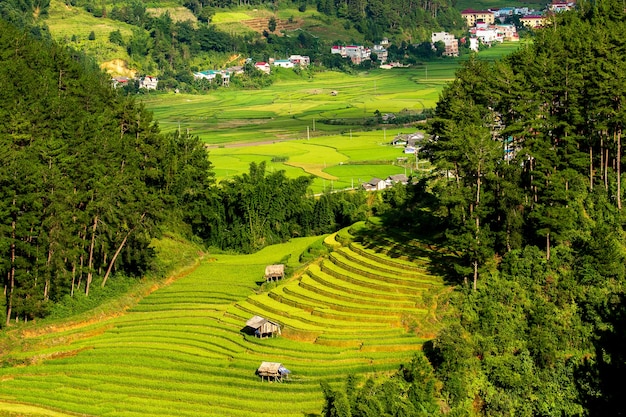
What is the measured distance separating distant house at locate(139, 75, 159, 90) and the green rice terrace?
90.5 metres

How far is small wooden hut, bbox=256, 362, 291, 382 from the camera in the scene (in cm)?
3203

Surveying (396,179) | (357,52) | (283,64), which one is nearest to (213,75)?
(283,64)

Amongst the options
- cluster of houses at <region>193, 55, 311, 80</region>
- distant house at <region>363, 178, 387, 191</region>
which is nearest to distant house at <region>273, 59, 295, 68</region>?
cluster of houses at <region>193, 55, 311, 80</region>

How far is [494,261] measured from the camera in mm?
35312

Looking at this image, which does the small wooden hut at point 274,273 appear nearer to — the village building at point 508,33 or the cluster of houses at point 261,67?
the cluster of houses at point 261,67

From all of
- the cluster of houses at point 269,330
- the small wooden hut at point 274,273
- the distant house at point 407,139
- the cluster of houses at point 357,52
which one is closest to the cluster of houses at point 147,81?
the cluster of houses at point 357,52

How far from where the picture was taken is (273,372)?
3198 cm

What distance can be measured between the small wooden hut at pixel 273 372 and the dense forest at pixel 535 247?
3.75 meters

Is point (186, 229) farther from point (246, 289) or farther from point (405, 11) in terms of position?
point (405, 11)

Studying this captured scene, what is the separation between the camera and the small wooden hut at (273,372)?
105 feet

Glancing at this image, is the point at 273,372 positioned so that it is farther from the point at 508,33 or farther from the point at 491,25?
the point at 491,25

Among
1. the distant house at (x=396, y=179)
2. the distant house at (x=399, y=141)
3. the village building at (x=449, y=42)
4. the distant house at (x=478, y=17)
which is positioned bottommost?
the distant house at (x=396, y=179)

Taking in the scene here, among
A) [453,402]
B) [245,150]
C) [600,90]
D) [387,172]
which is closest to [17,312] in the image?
[453,402]

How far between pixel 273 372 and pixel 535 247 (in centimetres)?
1153
